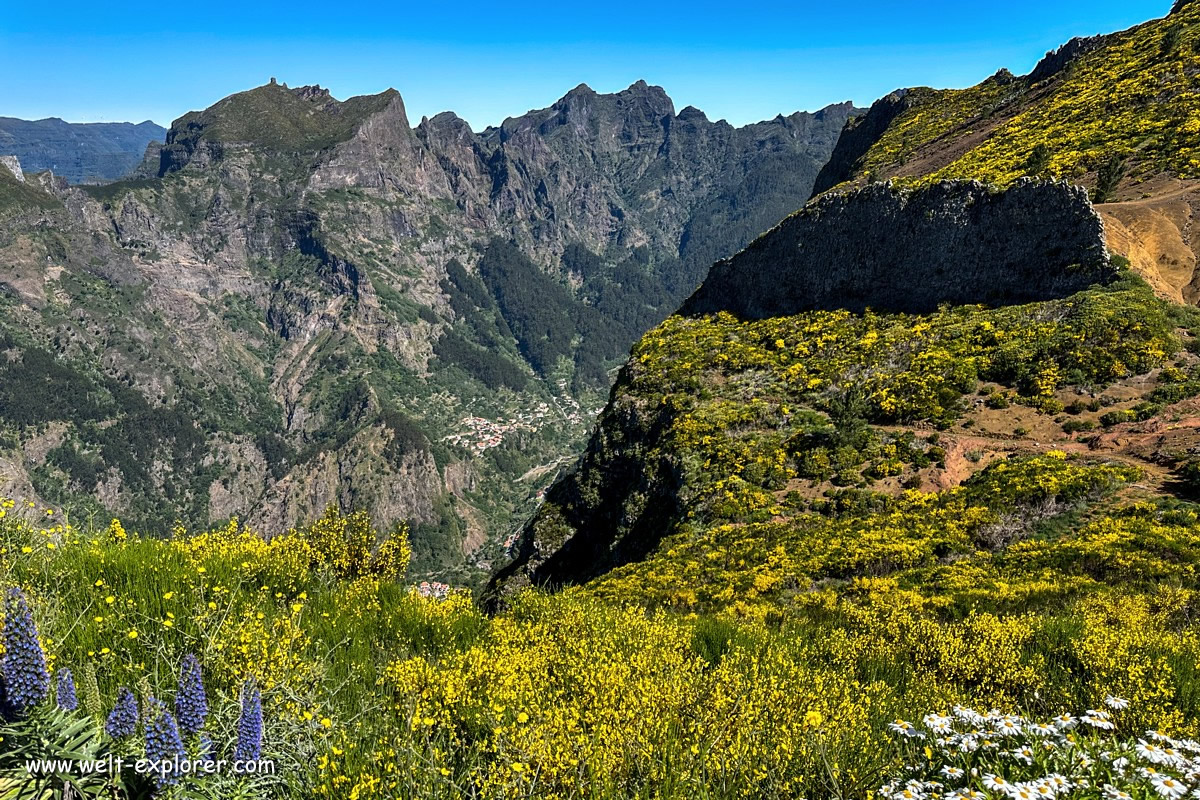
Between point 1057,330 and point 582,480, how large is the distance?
2547 centimetres

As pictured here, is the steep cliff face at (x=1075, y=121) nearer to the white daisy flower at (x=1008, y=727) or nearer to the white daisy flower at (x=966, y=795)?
the white daisy flower at (x=1008, y=727)

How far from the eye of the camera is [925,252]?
36625 mm

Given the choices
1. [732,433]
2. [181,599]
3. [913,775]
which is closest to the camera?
[913,775]

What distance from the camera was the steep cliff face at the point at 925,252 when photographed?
31.2m

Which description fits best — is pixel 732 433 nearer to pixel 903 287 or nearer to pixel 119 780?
pixel 903 287

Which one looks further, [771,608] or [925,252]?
[925,252]

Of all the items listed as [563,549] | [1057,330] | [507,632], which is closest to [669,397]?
[563,549]

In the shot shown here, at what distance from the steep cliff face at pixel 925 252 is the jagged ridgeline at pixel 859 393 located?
0.10 m

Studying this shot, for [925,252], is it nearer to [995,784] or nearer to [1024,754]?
[1024,754]

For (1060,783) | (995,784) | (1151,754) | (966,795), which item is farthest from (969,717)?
(966,795)

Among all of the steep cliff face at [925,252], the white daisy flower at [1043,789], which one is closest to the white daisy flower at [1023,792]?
the white daisy flower at [1043,789]

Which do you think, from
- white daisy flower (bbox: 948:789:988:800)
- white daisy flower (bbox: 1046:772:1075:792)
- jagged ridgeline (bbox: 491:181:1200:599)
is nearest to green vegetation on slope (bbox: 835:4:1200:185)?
jagged ridgeline (bbox: 491:181:1200:599)

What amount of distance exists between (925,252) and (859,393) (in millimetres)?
12949

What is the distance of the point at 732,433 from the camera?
30594 millimetres
